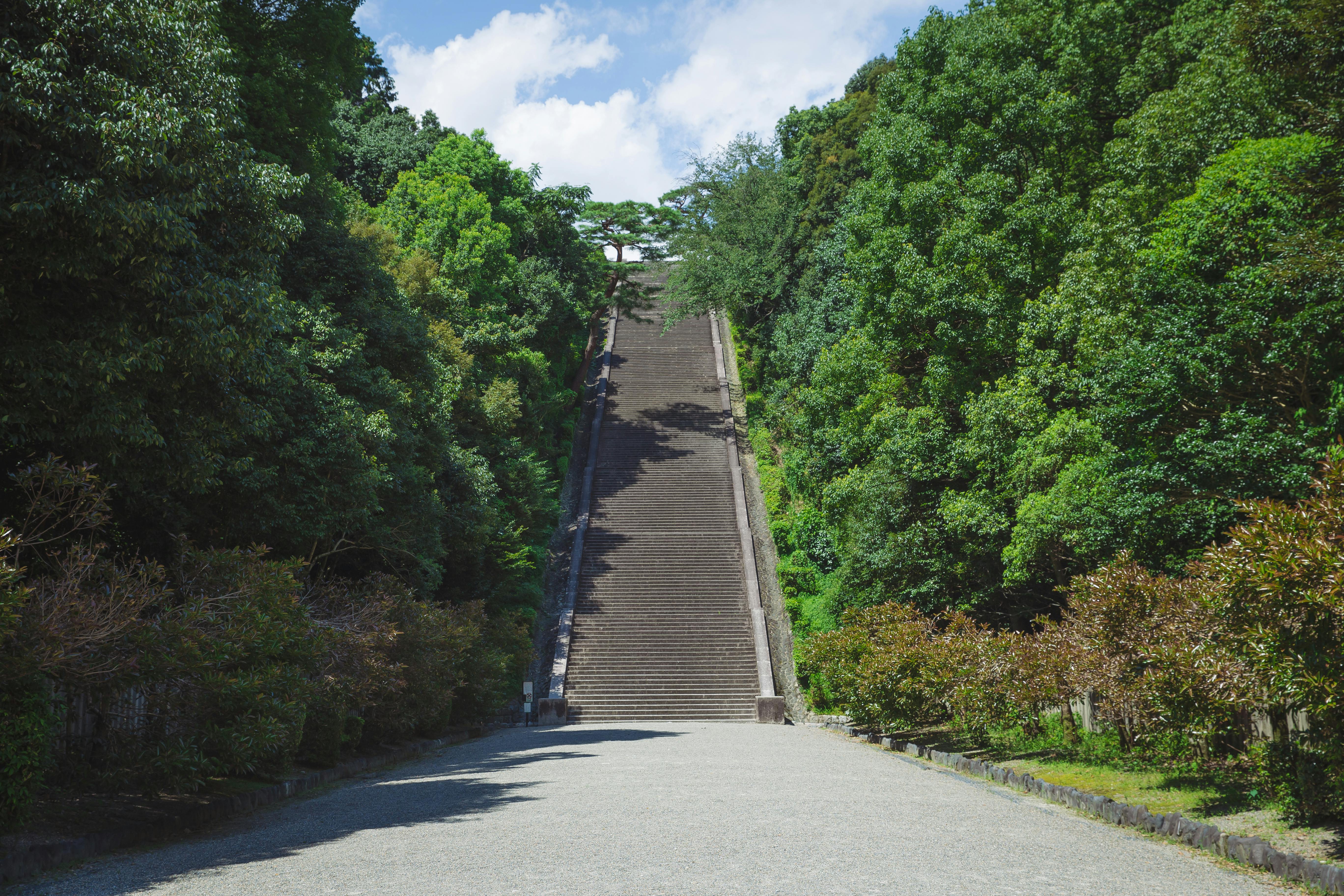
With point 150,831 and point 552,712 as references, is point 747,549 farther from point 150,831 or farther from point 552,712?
point 150,831

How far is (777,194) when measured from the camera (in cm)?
3338

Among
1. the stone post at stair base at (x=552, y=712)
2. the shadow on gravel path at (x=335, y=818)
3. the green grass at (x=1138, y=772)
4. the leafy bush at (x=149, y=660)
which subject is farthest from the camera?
the stone post at stair base at (x=552, y=712)

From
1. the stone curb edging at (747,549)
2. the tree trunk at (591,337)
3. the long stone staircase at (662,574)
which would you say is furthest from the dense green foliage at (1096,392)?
the tree trunk at (591,337)

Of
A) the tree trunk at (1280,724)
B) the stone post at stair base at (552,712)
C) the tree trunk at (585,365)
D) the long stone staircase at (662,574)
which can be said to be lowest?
the stone post at stair base at (552,712)

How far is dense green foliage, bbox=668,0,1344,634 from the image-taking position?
33.7ft

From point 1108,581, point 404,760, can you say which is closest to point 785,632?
point 404,760

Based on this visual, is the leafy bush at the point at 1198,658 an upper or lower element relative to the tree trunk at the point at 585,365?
lower

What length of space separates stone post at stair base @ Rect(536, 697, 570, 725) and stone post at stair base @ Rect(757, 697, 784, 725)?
14.1 feet

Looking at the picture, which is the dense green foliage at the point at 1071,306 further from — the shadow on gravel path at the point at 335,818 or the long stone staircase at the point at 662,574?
the shadow on gravel path at the point at 335,818

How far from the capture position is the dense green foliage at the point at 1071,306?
33.7ft

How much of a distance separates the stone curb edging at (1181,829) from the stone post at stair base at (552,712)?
11.1 meters

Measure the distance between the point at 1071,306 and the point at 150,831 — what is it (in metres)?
13.7

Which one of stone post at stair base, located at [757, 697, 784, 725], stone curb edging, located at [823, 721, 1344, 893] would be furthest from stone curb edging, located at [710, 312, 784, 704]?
stone curb edging, located at [823, 721, 1344, 893]

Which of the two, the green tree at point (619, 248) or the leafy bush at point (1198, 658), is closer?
the leafy bush at point (1198, 658)
